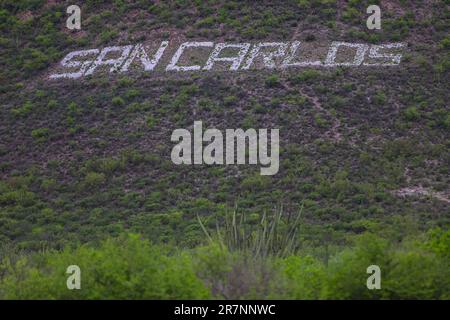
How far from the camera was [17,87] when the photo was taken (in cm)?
3997

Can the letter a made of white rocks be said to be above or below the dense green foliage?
below

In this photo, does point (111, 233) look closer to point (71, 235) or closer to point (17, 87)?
point (71, 235)

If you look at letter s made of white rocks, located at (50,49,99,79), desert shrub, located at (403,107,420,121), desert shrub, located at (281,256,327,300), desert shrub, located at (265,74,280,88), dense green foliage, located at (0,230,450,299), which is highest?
dense green foliage, located at (0,230,450,299)

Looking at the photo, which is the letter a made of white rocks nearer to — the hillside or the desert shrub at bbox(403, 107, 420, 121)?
the hillside

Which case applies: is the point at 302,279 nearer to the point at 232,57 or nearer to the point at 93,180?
the point at 93,180

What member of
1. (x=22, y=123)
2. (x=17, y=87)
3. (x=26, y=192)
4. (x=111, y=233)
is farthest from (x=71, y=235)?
(x=17, y=87)

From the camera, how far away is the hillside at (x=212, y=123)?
29766 millimetres

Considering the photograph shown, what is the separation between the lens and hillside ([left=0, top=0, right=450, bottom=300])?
29.8 m

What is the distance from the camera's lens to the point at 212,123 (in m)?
35.4

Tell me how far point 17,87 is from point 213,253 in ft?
91.8

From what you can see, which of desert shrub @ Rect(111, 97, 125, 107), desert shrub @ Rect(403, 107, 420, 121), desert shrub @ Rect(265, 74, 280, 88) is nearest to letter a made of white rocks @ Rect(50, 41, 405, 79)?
desert shrub @ Rect(265, 74, 280, 88)

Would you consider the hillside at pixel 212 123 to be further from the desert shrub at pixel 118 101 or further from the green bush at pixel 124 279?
the green bush at pixel 124 279

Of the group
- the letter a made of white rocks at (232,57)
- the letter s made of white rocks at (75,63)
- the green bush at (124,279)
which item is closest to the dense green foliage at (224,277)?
the green bush at (124,279)

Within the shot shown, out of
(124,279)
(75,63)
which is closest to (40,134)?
(75,63)
